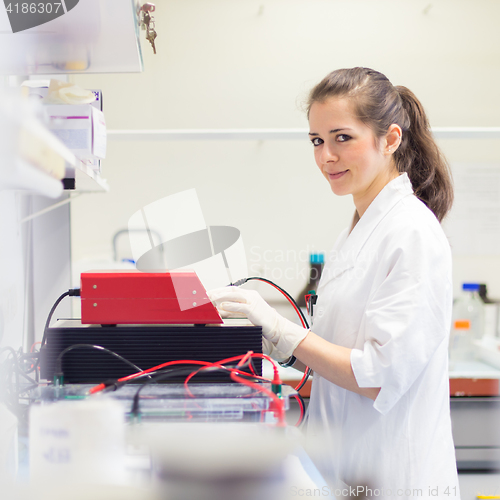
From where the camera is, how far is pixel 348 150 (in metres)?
1.03

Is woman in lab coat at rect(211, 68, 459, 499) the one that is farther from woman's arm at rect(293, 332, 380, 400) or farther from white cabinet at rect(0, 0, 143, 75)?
white cabinet at rect(0, 0, 143, 75)

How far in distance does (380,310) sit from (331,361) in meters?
0.15

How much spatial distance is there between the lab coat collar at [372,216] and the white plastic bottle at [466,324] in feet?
3.53

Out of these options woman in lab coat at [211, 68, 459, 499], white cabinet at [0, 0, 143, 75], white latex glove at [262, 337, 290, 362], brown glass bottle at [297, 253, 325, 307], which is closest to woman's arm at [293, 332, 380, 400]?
woman in lab coat at [211, 68, 459, 499]

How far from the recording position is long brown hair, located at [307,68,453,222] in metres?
1.03

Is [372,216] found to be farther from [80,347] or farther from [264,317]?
[80,347]

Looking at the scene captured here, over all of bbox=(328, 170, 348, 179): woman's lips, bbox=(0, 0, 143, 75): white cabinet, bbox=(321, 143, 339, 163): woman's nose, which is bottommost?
bbox=(328, 170, 348, 179): woman's lips

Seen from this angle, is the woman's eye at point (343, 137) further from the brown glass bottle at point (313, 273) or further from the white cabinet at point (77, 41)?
the brown glass bottle at point (313, 273)

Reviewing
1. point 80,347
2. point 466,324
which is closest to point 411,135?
point 80,347

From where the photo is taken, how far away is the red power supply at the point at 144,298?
2.33 ft

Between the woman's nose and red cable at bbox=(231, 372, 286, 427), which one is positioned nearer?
red cable at bbox=(231, 372, 286, 427)

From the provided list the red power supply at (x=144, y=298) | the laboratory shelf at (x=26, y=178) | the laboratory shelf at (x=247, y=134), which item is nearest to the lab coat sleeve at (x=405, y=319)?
the red power supply at (x=144, y=298)

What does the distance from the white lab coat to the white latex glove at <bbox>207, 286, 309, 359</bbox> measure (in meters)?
0.13

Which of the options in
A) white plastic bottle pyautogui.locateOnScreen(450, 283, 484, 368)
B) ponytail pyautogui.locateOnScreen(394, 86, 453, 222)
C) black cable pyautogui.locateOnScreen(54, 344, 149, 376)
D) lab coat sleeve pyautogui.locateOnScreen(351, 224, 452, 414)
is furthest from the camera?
white plastic bottle pyautogui.locateOnScreen(450, 283, 484, 368)
